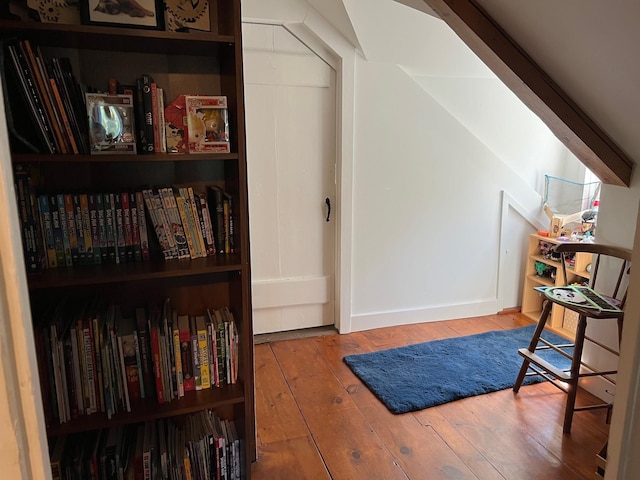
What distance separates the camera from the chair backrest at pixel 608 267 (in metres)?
2.44

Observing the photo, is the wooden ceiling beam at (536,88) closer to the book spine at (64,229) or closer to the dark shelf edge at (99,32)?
the dark shelf edge at (99,32)

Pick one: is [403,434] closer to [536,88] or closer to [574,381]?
[574,381]

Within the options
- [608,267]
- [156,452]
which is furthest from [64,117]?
[608,267]

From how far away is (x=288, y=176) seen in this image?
313cm

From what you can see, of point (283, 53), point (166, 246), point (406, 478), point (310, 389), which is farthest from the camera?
point (283, 53)

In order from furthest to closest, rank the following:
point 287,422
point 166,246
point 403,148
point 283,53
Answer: point 403,148
point 283,53
point 287,422
point 166,246

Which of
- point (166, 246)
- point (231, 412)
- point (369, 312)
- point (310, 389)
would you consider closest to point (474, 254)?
point (369, 312)

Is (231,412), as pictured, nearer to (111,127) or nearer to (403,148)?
(111,127)

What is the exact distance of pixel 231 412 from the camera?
6.79 ft

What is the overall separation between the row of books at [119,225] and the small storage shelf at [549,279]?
2.44 meters

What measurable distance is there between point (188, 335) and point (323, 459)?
0.84 m

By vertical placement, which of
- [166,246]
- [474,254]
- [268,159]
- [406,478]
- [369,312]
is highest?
[268,159]

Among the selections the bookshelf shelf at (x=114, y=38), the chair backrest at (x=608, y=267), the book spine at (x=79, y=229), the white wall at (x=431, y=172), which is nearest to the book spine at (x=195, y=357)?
the book spine at (x=79, y=229)

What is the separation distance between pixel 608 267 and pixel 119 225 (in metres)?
2.39
